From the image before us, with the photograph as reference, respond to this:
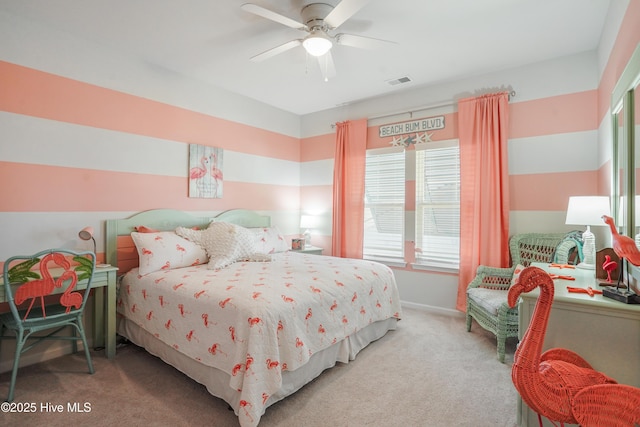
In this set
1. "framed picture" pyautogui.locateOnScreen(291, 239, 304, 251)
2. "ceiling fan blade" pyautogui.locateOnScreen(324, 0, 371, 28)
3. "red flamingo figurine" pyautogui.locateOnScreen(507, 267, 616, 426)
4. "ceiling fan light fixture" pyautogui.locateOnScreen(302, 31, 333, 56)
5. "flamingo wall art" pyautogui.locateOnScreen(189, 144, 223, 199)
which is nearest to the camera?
"red flamingo figurine" pyautogui.locateOnScreen(507, 267, 616, 426)

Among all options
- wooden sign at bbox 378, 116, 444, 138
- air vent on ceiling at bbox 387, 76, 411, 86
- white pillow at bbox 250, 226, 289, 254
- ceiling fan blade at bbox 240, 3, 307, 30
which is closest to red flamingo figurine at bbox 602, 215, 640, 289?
ceiling fan blade at bbox 240, 3, 307, 30

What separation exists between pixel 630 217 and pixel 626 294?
20.7 inches

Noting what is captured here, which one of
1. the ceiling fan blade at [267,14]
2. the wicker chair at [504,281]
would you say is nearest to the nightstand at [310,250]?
the wicker chair at [504,281]

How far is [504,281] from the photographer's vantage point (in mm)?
3141

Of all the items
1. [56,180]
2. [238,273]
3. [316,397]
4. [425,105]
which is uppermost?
[425,105]

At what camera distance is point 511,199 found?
11.0 feet

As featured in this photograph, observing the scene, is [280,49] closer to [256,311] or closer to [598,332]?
[256,311]

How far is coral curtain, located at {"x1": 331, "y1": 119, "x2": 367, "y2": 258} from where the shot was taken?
4.38m

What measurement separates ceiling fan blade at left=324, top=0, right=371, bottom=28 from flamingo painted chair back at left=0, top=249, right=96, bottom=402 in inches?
96.5

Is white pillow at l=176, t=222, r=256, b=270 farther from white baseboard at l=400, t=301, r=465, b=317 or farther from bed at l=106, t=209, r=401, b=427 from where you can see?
white baseboard at l=400, t=301, r=465, b=317

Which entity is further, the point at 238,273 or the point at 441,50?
the point at 441,50

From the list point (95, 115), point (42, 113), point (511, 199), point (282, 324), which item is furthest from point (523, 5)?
point (42, 113)

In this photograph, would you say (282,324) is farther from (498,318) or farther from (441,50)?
(441,50)

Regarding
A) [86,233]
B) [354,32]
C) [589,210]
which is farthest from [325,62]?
[86,233]
